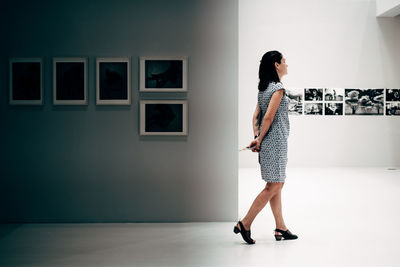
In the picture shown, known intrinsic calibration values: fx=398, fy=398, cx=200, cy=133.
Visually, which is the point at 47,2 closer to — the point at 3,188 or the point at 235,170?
the point at 3,188

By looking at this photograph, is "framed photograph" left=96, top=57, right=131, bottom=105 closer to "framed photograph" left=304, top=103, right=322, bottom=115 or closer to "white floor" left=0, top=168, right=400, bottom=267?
"white floor" left=0, top=168, right=400, bottom=267

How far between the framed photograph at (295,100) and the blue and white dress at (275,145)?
27.5 feet

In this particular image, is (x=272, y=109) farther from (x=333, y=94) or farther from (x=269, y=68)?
(x=333, y=94)

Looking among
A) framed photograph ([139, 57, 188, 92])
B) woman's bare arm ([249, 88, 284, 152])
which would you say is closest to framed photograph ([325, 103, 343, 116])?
framed photograph ([139, 57, 188, 92])

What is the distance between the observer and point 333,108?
12.5 metres

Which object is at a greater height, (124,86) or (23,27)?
(23,27)

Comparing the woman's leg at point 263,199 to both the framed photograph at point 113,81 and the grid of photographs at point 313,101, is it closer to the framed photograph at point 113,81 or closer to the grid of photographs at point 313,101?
the framed photograph at point 113,81

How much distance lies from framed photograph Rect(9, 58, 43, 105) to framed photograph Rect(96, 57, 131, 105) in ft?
2.50

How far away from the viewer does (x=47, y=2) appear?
5.18 m

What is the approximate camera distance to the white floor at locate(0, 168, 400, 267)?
381cm

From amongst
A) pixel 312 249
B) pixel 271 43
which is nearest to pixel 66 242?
pixel 312 249

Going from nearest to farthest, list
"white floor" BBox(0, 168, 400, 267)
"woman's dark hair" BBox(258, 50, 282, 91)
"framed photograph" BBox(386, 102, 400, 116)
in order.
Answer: "white floor" BBox(0, 168, 400, 267), "woman's dark hair" BBox(258, 50, 282, 91), "framed photograph" BBox(386, 102, 400, 116)

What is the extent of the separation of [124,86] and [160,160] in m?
1.08

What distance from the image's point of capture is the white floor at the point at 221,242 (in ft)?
12.5
